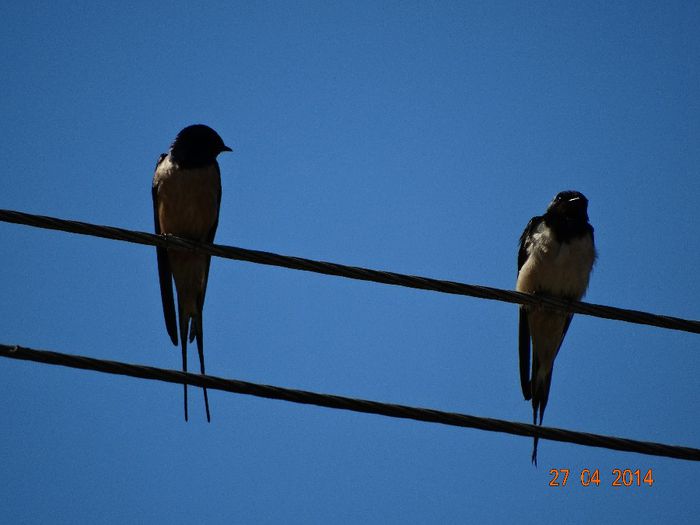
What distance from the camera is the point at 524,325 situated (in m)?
5.58

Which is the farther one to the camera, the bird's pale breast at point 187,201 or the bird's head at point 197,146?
the bird's head at point 197,146

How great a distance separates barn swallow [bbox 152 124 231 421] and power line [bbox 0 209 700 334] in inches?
78.7

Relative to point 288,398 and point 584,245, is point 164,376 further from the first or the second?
point 584,245

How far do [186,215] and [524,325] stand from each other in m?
2.03

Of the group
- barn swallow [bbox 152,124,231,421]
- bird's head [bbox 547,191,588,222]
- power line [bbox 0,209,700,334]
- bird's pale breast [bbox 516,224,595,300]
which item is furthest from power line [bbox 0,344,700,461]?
bird's head [bbox 547,191,588,222]

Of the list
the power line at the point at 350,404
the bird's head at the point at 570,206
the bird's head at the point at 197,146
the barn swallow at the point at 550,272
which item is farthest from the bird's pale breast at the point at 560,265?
the power line at the point at 350,404

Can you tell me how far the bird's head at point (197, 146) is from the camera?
5520mm

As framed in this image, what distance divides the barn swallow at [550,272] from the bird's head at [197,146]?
6.29 feet

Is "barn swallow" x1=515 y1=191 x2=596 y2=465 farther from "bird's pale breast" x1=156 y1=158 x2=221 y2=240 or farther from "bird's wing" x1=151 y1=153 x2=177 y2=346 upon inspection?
"bird's wing" x1=151 y1=153 x2=177 y2=346

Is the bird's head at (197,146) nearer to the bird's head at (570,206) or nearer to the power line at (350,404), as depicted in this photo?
the bird's head at (570,206)

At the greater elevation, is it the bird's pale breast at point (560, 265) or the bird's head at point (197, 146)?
the bird's head at point (197, 146)

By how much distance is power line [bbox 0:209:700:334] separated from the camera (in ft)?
9.62

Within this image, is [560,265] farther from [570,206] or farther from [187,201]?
[187,201]

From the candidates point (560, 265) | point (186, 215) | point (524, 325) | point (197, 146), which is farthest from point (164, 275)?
point (560, 265)
